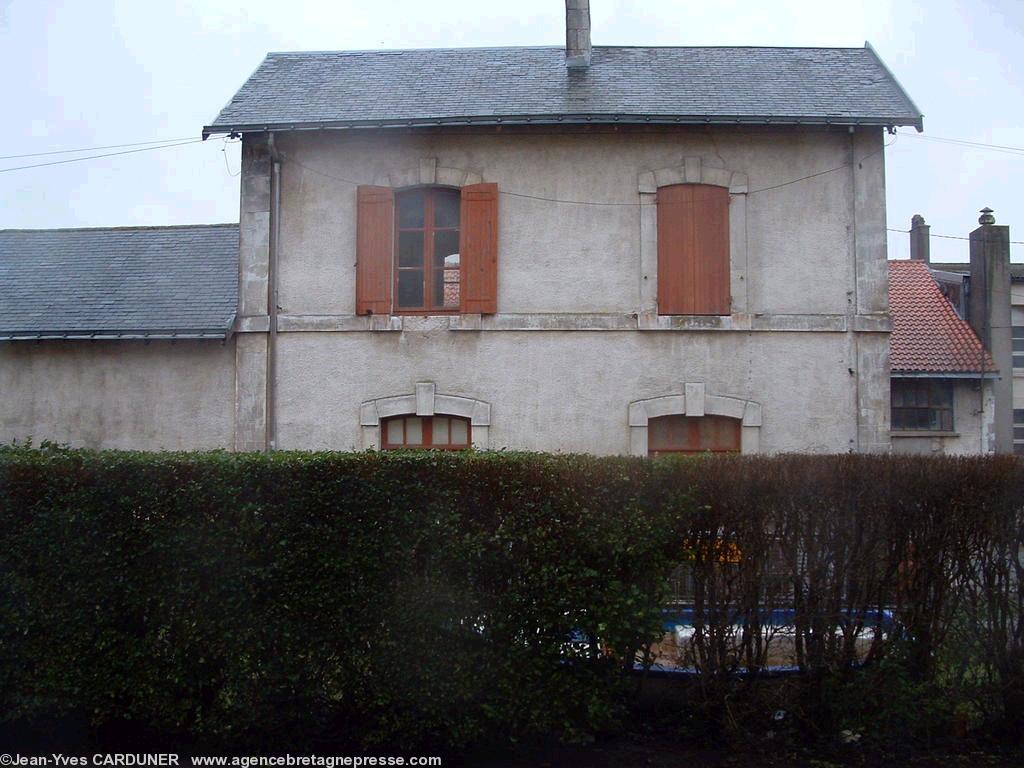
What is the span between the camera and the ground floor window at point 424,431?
38.0ft

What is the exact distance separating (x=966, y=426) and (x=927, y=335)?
234cm

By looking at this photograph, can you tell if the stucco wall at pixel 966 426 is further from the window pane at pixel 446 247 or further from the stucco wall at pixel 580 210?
the window pane at pixel 446 247

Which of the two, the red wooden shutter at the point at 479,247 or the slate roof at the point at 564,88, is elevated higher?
the slate roof at the point at 564,88

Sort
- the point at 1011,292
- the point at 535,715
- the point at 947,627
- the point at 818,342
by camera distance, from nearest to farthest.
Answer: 1. the point at 535,715
2. the point at 947,627
3. the point at 818,342
4. the point at 1011,292

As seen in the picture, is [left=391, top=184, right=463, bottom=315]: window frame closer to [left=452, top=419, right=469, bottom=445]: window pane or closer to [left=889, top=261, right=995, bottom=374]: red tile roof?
[left=452, top=419, right=469, bottom=445]: window pane

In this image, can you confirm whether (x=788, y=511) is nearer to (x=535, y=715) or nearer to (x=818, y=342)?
(x=535, y=715)

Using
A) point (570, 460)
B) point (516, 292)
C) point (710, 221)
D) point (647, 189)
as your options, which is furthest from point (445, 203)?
point (570, 460)

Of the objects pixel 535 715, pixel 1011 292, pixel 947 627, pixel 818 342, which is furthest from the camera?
pixel 1011 292

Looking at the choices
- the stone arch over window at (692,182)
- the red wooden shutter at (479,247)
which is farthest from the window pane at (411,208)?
the stone arch over window at (692,182)

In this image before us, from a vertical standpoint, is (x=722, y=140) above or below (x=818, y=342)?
above

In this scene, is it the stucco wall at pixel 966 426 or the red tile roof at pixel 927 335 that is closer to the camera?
the red tile roof at pixel 927 335

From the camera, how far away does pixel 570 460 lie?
20.1 ft

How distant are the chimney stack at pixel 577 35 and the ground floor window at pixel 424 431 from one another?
5.32 m

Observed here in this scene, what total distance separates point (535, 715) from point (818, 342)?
23.0 feet
